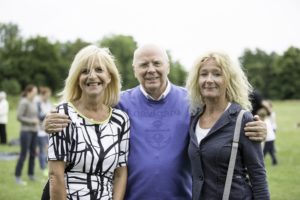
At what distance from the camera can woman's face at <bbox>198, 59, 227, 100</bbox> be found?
351 centimetres

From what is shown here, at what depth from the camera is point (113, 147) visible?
3490 millimetres

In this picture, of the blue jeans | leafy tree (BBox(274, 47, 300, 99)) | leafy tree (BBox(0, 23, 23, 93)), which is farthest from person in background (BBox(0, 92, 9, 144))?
leafy tree (BBox(0, 23, 23, 93))

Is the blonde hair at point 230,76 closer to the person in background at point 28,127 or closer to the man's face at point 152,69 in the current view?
the man's face at point 152,69

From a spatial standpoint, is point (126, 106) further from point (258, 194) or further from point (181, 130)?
point (258, 194)

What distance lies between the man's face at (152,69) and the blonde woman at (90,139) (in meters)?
0.35

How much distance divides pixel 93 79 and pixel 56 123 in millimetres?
462

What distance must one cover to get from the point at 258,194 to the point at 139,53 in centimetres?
167

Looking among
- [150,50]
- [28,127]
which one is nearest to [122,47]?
[28,127]

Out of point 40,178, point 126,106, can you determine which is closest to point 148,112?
point 126,106

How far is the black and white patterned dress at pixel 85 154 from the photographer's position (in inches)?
131

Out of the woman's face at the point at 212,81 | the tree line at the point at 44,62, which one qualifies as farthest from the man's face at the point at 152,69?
the tree line at the point at 44,62

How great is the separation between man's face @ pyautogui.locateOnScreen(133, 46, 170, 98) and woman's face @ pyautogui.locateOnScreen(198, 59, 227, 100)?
0.56 meters

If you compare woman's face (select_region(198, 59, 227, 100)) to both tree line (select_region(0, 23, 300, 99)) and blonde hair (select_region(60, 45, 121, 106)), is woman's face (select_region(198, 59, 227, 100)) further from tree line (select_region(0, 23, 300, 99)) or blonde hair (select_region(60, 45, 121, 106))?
tree line (select_region(0, 23, 300, 99))

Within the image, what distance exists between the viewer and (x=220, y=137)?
3.40 meters
